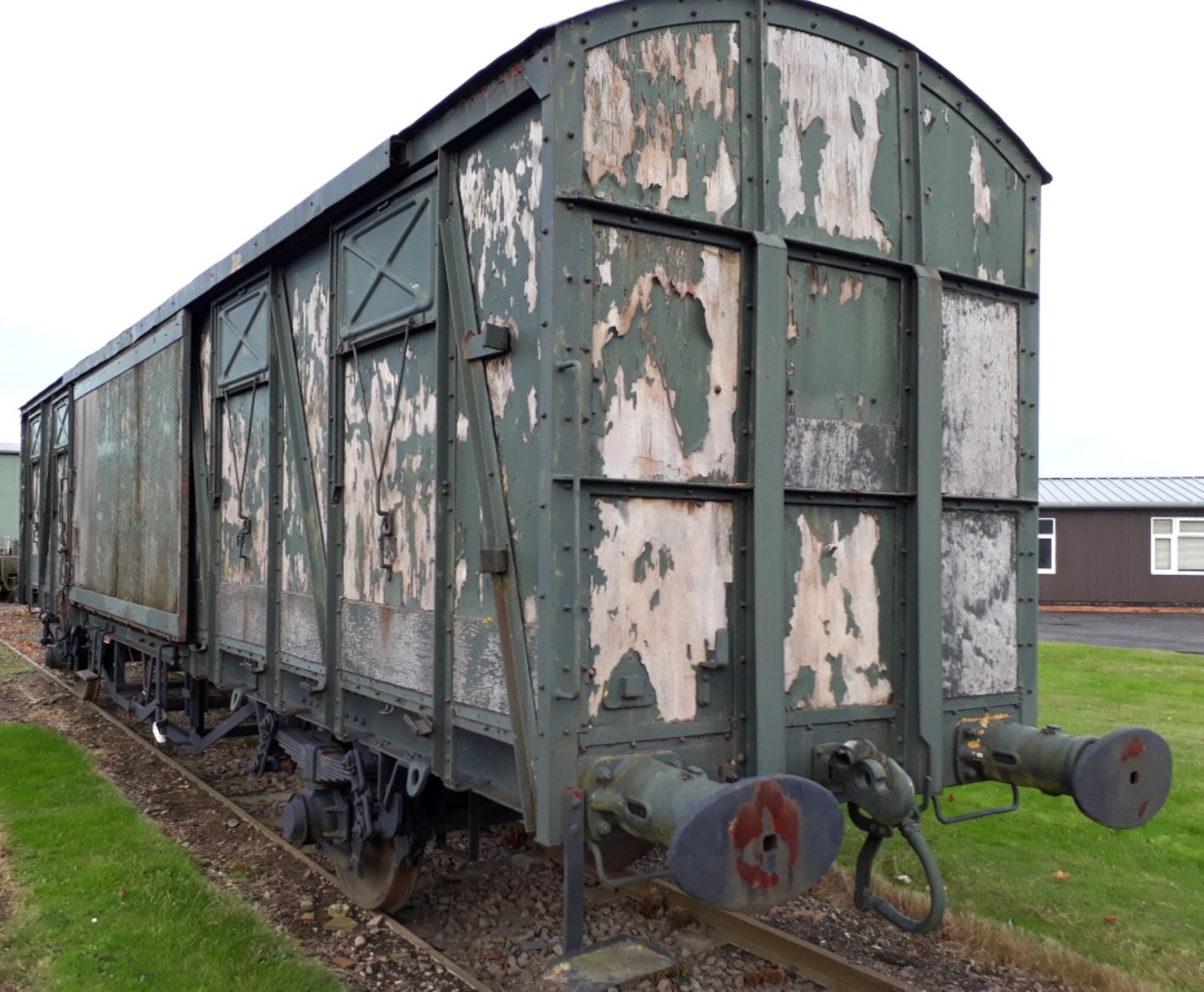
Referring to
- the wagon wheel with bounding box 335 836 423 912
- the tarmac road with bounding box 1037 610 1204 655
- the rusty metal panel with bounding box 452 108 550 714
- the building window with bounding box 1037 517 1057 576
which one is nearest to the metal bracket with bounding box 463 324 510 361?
the rusty metal panel with bounding box 452 108 550 714

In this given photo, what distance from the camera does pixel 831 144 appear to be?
4.30 m

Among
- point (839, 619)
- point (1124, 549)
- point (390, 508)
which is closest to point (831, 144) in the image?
point (839, 619)

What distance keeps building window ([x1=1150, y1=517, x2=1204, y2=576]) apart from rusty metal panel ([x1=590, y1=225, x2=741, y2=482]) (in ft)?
86.1

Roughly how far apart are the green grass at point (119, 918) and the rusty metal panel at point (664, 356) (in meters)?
2.77

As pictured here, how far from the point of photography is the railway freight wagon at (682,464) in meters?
3.68

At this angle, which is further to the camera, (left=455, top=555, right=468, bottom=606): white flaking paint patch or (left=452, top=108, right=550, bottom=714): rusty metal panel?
(left=455, top=555, right=468, bottom=606): white flaking paint patch

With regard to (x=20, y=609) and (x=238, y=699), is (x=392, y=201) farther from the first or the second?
(x=20, y=609)

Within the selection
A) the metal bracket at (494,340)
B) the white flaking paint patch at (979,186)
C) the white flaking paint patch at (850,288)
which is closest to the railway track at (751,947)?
the metal bracket at (494,340)

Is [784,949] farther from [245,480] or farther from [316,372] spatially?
[245,480]

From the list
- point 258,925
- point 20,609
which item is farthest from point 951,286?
point 20,609

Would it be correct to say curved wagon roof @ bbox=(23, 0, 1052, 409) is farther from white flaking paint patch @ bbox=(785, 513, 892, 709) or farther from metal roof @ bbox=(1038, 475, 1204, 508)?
metal roof @ bbox=(1038, 475, 1204, 508)

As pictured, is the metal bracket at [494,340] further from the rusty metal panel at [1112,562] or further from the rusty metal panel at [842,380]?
the rusty metal panel at [1112,562]

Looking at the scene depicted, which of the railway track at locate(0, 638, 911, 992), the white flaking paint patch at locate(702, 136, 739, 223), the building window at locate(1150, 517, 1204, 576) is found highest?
the white flaking paint patch at locate(702, 136, 739, 223)

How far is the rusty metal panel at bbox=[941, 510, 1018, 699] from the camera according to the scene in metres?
4.61
